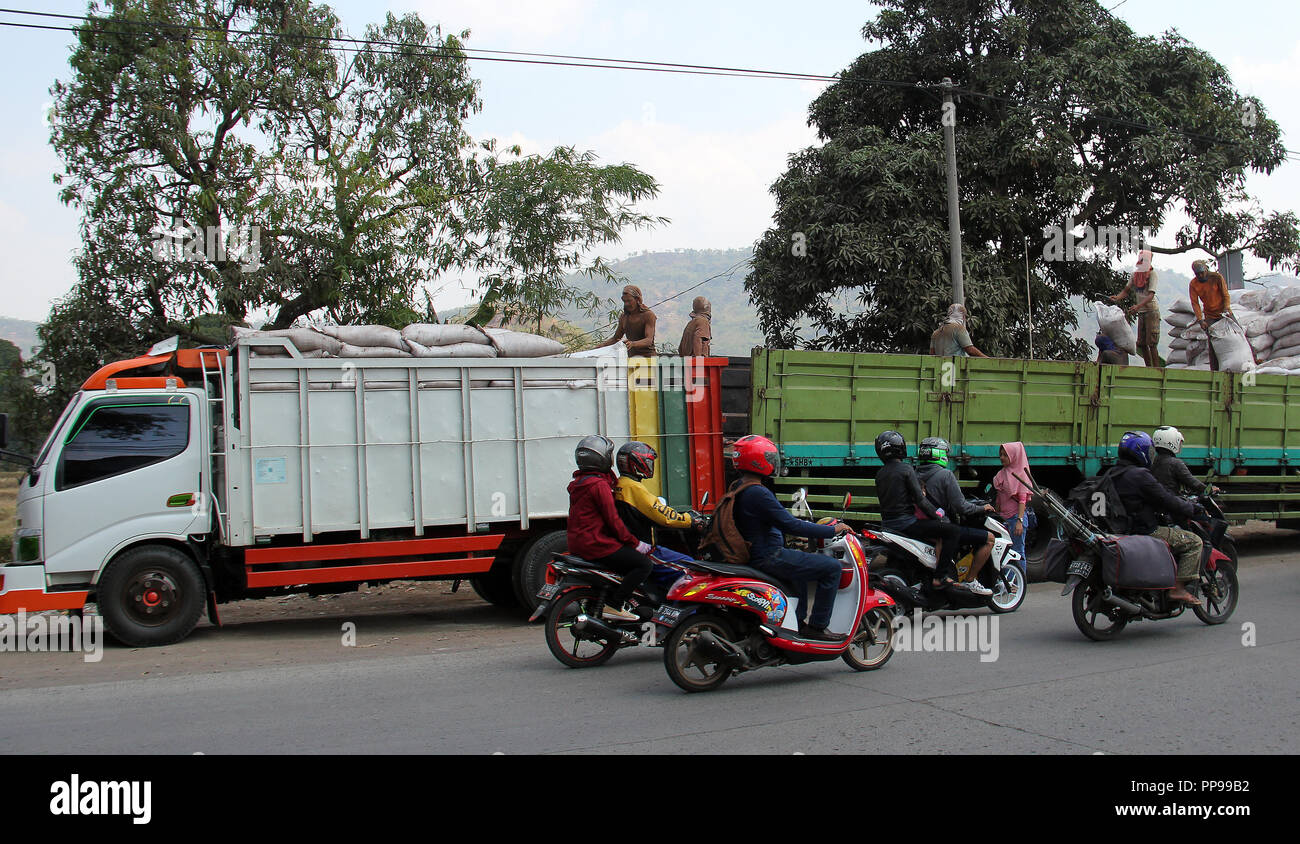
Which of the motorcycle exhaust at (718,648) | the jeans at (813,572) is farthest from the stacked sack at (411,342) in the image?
the motorcycle exhaust at (718,648)

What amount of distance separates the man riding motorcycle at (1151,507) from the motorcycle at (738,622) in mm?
2864

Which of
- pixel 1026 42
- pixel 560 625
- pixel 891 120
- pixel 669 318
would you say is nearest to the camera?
pixel 560 625

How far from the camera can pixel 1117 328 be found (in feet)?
46.3

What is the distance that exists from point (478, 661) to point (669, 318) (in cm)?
15356

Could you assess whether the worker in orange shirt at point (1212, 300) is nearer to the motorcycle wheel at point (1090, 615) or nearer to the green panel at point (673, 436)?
the motorcycle wheel at point (1090, 615)

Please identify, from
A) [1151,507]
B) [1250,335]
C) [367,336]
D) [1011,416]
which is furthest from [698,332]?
[1250,335]

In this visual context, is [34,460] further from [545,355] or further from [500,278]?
[500,278]

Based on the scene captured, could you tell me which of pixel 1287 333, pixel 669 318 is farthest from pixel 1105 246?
pixel 669 318

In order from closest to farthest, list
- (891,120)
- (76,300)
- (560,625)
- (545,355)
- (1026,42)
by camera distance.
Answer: (560,625) < (545,355) < (76,300) < (1026,42) < (891,120)

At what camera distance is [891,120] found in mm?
21016

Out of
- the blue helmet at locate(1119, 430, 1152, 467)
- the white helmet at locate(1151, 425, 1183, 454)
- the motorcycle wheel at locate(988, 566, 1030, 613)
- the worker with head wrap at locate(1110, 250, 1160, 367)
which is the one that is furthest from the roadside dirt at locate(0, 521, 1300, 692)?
the worker with head wrap at locate(1110, 250, 1160, 367)

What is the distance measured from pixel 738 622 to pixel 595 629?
1.14 meters

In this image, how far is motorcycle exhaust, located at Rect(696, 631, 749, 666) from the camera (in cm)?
614

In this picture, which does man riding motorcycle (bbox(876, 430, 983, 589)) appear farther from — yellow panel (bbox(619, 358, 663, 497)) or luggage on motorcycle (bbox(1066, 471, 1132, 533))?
yellow panel (bbox(619, 358, 663, 497))
